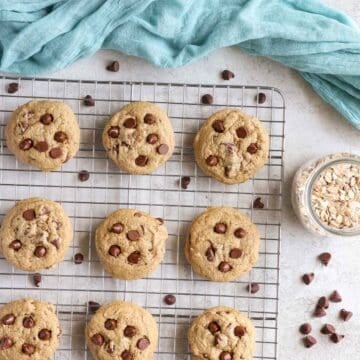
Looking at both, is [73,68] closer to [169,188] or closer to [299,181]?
[169,188]

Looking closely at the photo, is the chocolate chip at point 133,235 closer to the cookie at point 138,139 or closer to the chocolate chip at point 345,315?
the cookie at point 138,139

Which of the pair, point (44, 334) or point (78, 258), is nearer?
point (44, 334)

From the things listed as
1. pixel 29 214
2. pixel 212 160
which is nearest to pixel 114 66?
pixel 212 160

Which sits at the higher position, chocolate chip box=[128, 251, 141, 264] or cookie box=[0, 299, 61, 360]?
chocolate chip box=[128, 251, 141, 264]

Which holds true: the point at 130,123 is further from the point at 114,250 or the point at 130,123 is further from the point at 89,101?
the point at 114,250

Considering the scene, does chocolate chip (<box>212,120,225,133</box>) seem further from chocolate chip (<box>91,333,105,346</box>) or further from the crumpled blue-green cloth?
chocolate chip (<box>91,333,105,346</box>)

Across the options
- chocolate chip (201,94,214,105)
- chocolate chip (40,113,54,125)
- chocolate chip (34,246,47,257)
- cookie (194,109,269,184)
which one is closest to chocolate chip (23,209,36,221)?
chocolate chip (34,246,47,257)

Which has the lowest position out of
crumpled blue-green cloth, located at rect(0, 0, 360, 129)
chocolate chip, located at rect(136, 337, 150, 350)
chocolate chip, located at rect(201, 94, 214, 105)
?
chocolate chip, located at rect(136, 337, 150, 350)
